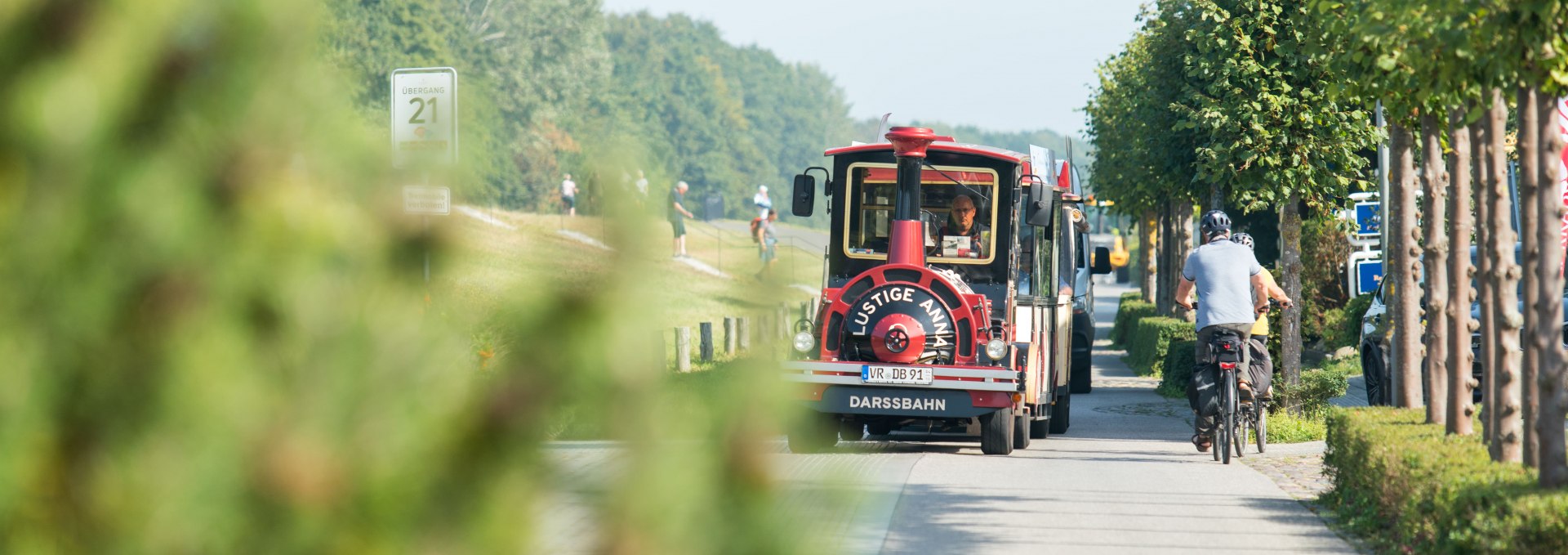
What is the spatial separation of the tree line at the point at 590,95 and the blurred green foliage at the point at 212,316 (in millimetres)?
72

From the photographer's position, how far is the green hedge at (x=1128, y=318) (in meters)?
30.1

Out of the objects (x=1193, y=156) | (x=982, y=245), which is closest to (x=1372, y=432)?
(x=982, y=245)

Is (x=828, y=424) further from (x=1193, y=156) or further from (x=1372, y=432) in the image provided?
(x=1193, y=156)

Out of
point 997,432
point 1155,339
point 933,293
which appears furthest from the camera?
point 1155,339

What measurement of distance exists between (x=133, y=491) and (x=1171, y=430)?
47.7 feet

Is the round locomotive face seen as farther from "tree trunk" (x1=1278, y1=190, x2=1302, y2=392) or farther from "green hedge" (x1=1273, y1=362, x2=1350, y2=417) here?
"tree trunk" (x1=1278, y1=190, x2=1302, y2=392)

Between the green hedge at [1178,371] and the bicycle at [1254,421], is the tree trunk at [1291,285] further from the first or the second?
the bicycle at [1254,421]

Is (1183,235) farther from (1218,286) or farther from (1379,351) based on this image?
(1218,286)

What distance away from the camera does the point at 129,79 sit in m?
0.97

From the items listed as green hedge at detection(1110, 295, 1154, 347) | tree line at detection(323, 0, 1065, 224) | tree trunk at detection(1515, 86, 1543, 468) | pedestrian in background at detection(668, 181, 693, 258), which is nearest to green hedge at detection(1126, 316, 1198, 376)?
green hedge at detection(1110, 295, 1154, 347)

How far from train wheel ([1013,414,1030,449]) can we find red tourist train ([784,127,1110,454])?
11 mm

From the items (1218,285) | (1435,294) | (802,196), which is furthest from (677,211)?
(802,196)

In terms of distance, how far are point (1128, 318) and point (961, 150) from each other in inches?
796

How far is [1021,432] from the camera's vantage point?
42.6ft
